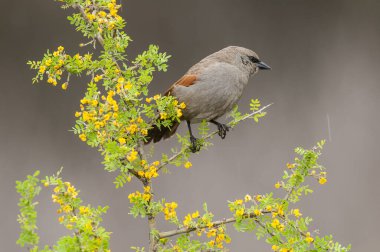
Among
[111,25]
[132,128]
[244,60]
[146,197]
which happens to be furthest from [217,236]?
[244,60]

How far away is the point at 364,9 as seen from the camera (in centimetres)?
341

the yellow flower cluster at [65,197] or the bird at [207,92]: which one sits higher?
the bird at [207,92]

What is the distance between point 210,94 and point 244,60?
25 centimetres

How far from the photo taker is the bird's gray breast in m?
2.31

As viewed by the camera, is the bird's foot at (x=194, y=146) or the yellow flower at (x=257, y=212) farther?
the bird's foot at (x=194, y=146)

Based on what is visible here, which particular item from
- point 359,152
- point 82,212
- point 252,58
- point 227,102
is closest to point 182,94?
point 227,102

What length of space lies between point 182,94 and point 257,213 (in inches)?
25.8

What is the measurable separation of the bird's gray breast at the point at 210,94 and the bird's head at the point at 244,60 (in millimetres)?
85

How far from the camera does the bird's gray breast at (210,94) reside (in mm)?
2311

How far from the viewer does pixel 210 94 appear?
2.33 metres

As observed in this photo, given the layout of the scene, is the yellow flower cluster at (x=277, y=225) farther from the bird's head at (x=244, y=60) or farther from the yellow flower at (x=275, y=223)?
the bird's head at (x=244, y=60)

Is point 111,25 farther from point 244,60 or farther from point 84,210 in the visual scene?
Answer: point 244,60

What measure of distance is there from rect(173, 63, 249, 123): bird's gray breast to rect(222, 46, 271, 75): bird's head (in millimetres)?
85

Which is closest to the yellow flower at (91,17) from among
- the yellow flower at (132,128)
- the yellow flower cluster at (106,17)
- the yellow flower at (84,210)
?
the yellow flower cluster at (106,17)
